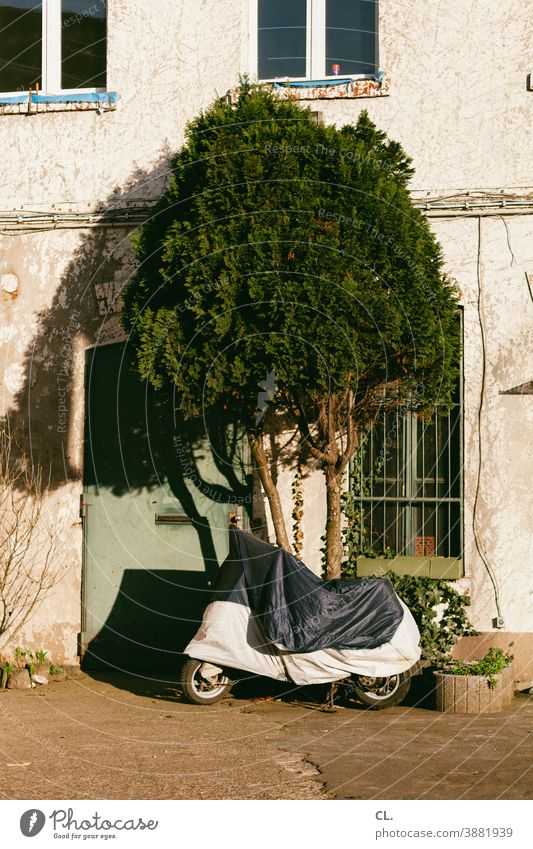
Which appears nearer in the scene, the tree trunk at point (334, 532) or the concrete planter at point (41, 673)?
the tree trunk at point (334, 532)

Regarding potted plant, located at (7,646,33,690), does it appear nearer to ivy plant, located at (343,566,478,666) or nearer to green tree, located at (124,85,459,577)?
green tree, located at (124,85,459,577)

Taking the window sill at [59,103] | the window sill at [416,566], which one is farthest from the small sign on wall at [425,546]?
the window sill at [59,103]

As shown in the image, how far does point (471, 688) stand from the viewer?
8227 mm

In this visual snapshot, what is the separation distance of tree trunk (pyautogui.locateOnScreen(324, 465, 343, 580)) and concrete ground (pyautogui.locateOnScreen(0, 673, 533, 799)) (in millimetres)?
972

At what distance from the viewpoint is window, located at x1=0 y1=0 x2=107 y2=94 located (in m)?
10.4

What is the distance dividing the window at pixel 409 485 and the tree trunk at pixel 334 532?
754 mm

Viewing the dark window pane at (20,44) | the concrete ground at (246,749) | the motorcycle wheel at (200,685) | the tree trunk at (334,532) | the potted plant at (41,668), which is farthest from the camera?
the dark window pane at (20,44)

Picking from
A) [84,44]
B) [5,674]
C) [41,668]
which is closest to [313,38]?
[84,44]

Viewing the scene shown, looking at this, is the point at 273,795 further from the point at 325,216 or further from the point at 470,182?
the point at 470,182

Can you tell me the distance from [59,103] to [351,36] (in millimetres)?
2698

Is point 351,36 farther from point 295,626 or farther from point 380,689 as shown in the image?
point 380,689

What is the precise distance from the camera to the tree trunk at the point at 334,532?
8742 millimetres

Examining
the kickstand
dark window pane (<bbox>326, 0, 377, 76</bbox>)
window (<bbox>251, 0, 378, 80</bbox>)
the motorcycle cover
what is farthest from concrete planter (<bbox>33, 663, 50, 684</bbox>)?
dark window pane (<bbox>326, 0, 377, 76</bbox>)

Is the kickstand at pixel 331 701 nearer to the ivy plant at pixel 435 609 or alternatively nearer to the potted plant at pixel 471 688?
the potted plant at pixel 471 688
